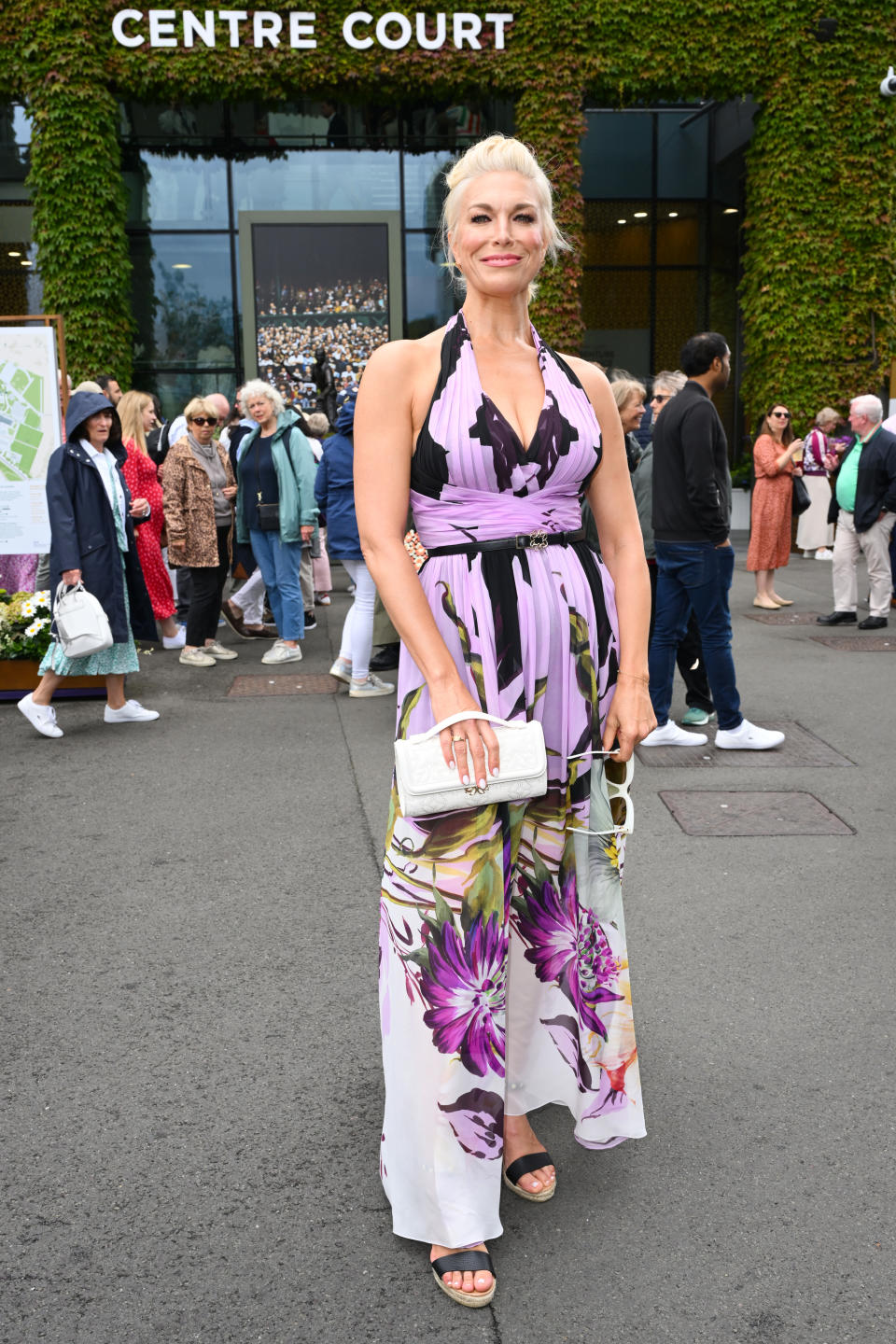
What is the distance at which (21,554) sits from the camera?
28.3 ft

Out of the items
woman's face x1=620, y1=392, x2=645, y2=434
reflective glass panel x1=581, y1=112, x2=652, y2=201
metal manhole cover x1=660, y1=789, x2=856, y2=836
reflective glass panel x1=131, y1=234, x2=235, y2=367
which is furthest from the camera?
reflective glass panel x1=581, y1=112, x2=652, y2=201

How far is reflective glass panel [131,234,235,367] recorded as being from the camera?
18344mm

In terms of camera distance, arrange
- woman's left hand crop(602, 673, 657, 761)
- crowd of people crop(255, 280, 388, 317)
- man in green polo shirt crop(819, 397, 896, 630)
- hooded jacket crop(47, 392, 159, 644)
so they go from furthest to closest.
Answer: crowd of people crop(255, 280, 388, 317)
man in green polo shirt crop(819, 397, 896, 630)
hooded jacket crop(47, 392, 159, 644)
woman's left hand crop(602, 673, 657, 761)

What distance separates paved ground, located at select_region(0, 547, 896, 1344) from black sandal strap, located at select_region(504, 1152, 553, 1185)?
0.20 feet

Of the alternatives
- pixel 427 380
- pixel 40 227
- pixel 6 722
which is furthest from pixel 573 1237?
pixel 40 227

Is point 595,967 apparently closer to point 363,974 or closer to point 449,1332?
point 449,1332

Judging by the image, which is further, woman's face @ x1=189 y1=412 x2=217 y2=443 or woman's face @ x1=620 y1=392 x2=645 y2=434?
woman's face @ x1=189 y1=412 x2=217 y2=443

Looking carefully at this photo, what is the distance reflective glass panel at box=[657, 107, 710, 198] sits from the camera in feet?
66.9

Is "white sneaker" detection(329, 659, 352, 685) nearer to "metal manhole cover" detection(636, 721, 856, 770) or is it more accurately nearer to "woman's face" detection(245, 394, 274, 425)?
"woman's face" detection(245, 394, 274, 425)

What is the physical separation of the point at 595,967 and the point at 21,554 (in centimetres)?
708

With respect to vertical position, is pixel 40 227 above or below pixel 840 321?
above

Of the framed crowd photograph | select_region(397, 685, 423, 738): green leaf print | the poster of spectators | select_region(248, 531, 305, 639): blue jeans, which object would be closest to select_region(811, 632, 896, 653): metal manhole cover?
select_region(248, 531, 305, 639): blue jeans

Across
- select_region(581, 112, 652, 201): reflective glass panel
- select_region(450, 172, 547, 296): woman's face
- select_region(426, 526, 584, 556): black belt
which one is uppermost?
select_region(581, 112, 652, 201): reflective glass panel

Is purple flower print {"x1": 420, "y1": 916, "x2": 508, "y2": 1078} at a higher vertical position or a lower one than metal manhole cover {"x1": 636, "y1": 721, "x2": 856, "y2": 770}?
higher
